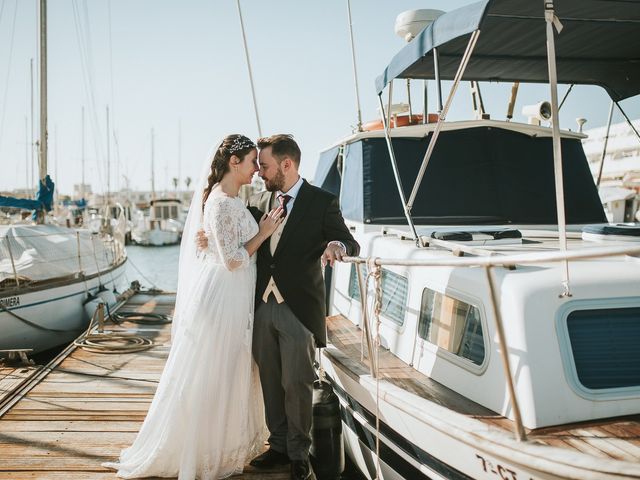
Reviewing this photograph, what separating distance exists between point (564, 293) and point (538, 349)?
34 centimetres

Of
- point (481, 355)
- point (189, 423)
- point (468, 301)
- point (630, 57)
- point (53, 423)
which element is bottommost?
point (53, 423)

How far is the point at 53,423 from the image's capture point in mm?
4738

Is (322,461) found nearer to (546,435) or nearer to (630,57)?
(546,435)

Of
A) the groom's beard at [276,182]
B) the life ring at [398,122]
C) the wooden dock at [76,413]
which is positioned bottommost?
the wooden dock at [76,413]

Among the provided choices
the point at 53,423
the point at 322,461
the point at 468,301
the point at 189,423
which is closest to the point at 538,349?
the point at 468,301

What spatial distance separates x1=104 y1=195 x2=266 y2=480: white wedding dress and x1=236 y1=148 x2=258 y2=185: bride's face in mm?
170

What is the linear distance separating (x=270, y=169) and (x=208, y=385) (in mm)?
1474

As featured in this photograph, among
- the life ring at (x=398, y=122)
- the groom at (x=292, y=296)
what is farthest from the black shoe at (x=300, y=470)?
the life ring at (x=398, y=122)

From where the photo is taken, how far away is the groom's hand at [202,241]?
343 cm

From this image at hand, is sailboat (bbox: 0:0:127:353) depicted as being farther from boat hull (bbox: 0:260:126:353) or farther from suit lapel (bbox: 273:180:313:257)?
suit lapel (bbox: 273:180:313:257)

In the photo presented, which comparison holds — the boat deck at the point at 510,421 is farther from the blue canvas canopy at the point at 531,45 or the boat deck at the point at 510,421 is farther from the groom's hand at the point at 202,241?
the blue canvas canopy at the point at 531,45

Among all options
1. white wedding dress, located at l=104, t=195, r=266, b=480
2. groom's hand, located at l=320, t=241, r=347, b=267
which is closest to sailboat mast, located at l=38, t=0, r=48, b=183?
white wedding dress, located at l=104, t=195, r=266, b=480

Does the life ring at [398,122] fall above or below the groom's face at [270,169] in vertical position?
above

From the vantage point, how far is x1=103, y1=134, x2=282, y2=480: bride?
338 centimetres
